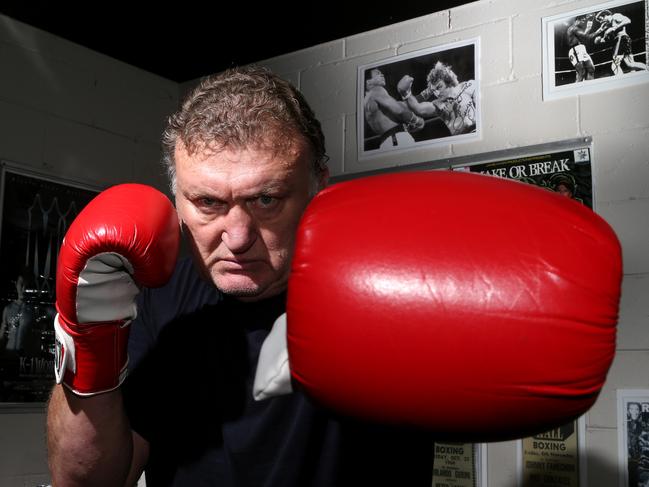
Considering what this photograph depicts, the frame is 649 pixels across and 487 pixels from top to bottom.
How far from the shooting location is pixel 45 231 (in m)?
2.73

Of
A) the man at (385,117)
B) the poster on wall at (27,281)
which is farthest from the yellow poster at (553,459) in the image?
the poster on wall at (27,281)

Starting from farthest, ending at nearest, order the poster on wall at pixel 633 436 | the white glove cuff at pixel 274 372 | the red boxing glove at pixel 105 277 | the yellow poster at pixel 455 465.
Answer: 1. the yellow poster at pixel 455 465
2. the poster on wall at pixel 633 436
3. the red boxing glove at pixel 105 277
4. the white glove cuff at pixel 274 372

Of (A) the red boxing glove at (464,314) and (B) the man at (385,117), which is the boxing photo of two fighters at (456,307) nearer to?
(A) the red boxing glove at (464,314)

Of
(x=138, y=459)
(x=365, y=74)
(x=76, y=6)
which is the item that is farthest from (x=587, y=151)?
(x=76, y=6)

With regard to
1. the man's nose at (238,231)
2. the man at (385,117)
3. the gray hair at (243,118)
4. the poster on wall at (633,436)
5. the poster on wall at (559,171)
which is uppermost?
the man at (385,117)

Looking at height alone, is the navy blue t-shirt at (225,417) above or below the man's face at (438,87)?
below

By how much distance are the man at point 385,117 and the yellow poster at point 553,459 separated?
43.8 inches

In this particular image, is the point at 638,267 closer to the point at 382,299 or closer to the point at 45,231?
the point at 382,299

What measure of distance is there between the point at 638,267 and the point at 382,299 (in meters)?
1.59

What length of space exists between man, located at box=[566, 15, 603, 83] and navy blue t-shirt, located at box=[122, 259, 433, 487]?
144 cm

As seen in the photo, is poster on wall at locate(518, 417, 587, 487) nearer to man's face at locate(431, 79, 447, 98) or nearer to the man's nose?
man's face at locate(431, 79, 447, 98)

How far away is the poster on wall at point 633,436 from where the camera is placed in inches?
79.9

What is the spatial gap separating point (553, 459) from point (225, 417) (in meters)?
1.27

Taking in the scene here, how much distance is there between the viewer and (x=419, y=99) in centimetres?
262
